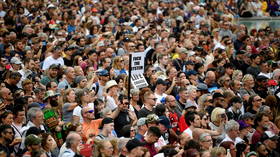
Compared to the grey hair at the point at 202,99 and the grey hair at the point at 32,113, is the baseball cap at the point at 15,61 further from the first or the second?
the grey hair at the point at 32,113

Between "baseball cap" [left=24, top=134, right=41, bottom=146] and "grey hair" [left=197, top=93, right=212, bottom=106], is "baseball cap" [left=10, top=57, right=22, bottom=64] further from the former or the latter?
"baseball cap" [left=24, top=134, right=41, bottom=146]

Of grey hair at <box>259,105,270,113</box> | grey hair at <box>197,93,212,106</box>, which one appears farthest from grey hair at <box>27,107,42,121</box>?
grey hair at <box>259,105,270,113</box>

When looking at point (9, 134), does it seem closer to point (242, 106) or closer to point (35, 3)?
point (242, 106)

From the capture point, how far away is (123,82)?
12.7 m

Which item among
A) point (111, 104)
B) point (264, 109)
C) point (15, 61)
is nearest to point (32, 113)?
point (111, 104)

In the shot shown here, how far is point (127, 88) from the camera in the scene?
12.4 metres

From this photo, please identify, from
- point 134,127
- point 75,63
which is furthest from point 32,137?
point 75,63

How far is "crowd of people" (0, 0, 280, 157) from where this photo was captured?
9.08m

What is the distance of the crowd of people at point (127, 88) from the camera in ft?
29.8

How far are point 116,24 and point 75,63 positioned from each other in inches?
260

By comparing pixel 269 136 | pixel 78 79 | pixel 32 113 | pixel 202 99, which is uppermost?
pixel 32 113

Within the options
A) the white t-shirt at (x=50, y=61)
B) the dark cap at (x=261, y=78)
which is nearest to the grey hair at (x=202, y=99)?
the dark cap at (x=261, y=78)

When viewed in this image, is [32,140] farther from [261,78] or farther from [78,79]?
[261,78]

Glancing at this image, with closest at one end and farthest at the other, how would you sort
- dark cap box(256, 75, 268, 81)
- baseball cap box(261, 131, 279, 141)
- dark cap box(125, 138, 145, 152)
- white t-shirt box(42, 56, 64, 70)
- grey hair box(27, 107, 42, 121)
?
dark cap box(125, 138, 145, 152) → grey hair box(27, 107, 42, 121) → baseball cap box(261, 131, 279, 141) → dark cap box(256, 75, 268, 81) → white t-shirt box(42, 56, 64, 70)
